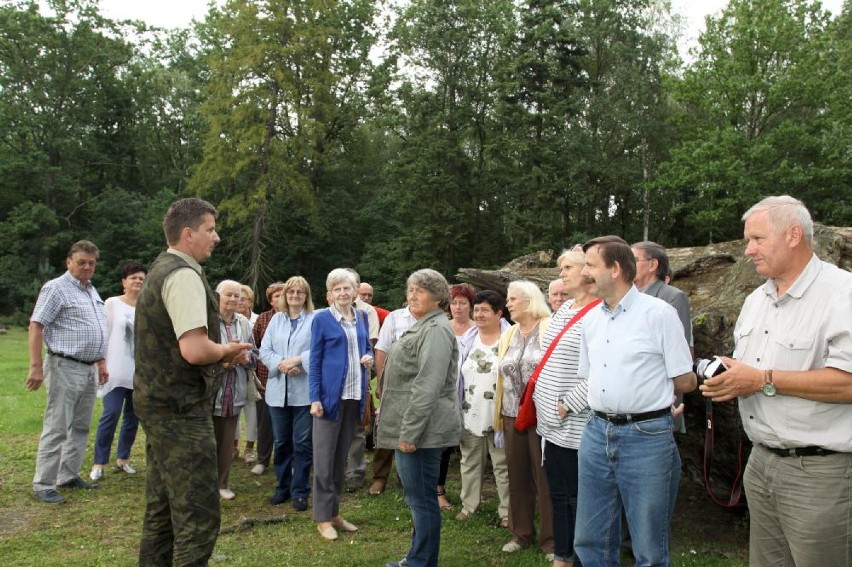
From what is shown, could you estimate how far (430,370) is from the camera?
4383 millimetres

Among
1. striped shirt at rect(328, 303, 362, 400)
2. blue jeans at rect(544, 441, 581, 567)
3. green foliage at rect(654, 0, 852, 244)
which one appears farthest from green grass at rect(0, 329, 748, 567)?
green foliage at rect(654, 0, 852, 244)

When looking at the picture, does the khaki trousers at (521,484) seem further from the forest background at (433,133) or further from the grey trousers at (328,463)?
the forest background at (433,133)

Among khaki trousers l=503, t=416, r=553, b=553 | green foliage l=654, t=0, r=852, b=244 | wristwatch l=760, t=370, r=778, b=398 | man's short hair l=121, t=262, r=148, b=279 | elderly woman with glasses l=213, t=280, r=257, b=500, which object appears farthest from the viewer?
green foliage l=654, t=0, r=852, b=244

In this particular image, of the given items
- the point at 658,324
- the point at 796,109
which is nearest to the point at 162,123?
the point at 796,109

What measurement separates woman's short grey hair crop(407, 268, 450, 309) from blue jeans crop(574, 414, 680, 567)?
141 cm

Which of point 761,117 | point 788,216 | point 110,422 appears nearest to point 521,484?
point 788,216

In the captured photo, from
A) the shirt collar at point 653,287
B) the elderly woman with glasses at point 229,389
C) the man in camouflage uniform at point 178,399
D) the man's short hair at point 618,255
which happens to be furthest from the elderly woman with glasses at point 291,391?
the man's short hair at point 618,255

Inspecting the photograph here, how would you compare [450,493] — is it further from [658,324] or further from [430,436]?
[658,324]

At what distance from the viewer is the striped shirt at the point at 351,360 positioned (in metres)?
5.55

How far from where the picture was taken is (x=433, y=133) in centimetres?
3109

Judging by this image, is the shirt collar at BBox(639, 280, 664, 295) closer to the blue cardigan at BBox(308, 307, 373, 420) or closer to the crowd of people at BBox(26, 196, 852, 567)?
the crowd of people at BBox(26, 196, 852, 567)

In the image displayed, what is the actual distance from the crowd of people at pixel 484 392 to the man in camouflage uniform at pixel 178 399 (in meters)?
0.01

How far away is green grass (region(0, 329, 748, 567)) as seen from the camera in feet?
16.3

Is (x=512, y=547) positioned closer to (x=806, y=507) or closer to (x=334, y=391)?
(x=334, y=391)
